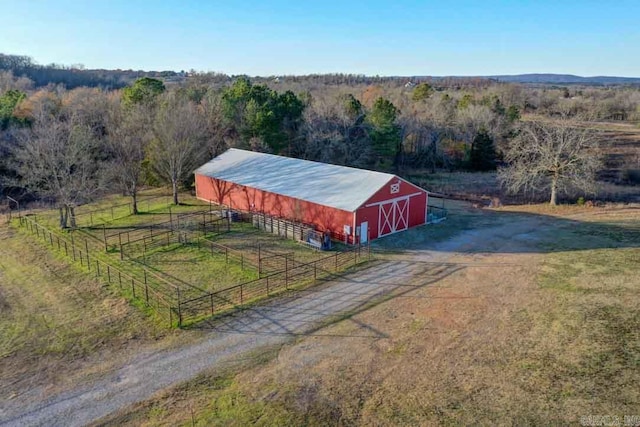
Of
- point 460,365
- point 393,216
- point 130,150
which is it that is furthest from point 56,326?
point 130,150

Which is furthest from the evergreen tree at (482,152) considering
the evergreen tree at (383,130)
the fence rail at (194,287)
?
the fence rail at (194,287)

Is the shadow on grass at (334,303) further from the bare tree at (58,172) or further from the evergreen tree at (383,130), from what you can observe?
the evergreen tree at (383,130)

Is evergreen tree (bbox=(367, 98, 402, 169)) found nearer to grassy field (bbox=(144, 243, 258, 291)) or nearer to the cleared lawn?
grassy field (bbox=(144, 243, 258, 291))

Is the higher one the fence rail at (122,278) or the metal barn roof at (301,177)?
the metal barn roof at (301,177)

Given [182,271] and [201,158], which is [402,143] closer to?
[201,158]

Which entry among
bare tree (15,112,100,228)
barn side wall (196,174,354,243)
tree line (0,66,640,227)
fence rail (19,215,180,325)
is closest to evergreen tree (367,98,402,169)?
tree line (0,66,640,227)

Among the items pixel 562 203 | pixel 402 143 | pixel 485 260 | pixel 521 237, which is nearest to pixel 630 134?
pixel 402 143
